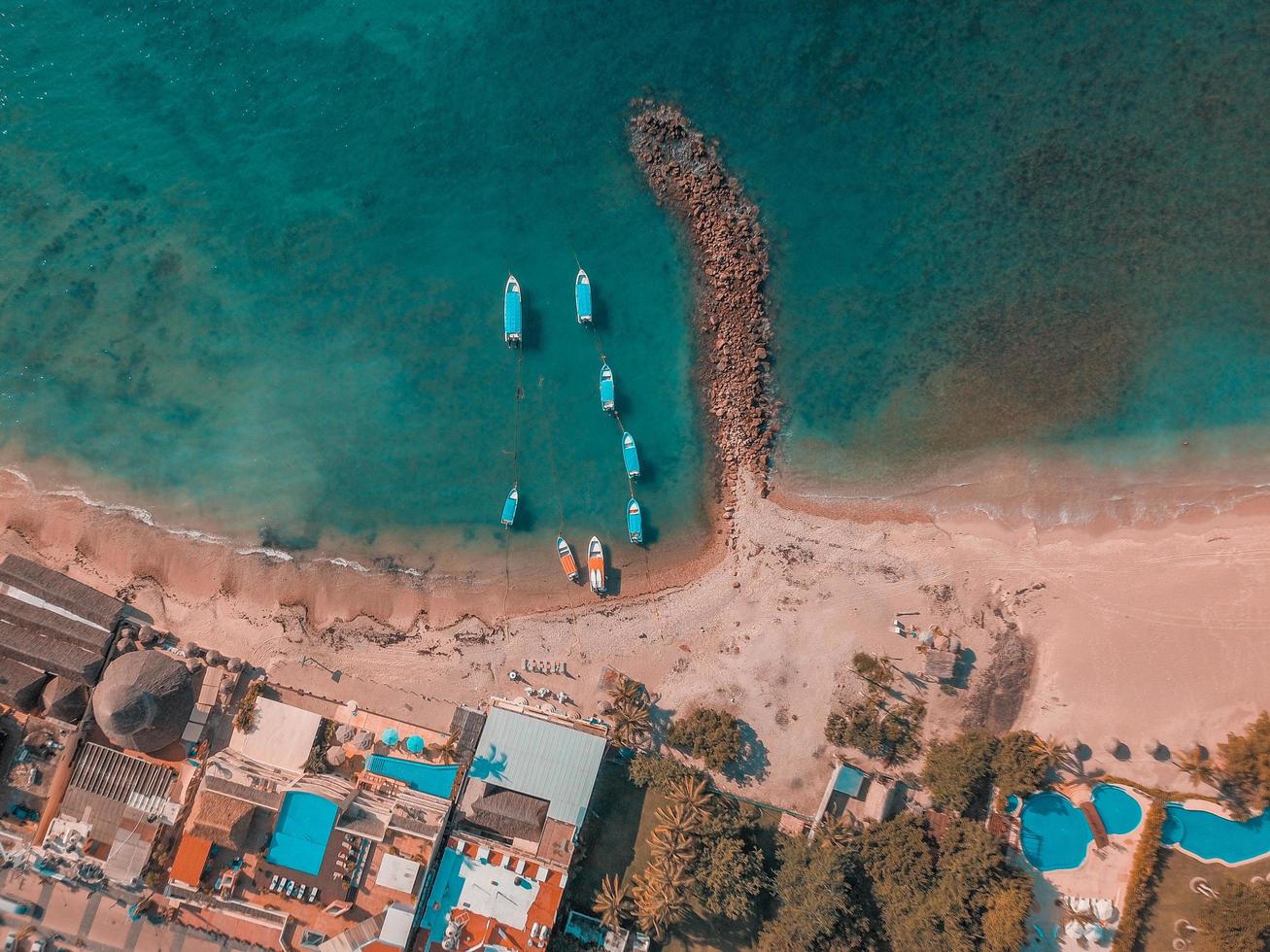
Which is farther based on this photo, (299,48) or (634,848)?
(299,48)

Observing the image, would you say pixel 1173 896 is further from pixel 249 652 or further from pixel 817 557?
pixel 249 652

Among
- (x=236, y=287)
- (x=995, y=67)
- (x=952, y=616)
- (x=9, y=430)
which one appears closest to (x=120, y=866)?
(x=9, y=430)

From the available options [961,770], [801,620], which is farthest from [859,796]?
[801,620]

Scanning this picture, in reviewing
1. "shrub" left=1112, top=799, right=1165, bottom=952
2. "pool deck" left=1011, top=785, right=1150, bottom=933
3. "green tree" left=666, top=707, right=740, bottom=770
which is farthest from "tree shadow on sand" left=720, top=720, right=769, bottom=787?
"shrub" left=1112, top=799, right=1165, bottom=952

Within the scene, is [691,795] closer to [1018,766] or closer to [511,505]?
[1018,766]

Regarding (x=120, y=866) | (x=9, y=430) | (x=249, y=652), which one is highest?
(x=9, y=430)

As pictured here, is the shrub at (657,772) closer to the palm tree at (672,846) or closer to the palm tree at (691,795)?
the palm tree at (691,795)

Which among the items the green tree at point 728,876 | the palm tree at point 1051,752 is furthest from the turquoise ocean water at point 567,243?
the green tree at point 728,876
